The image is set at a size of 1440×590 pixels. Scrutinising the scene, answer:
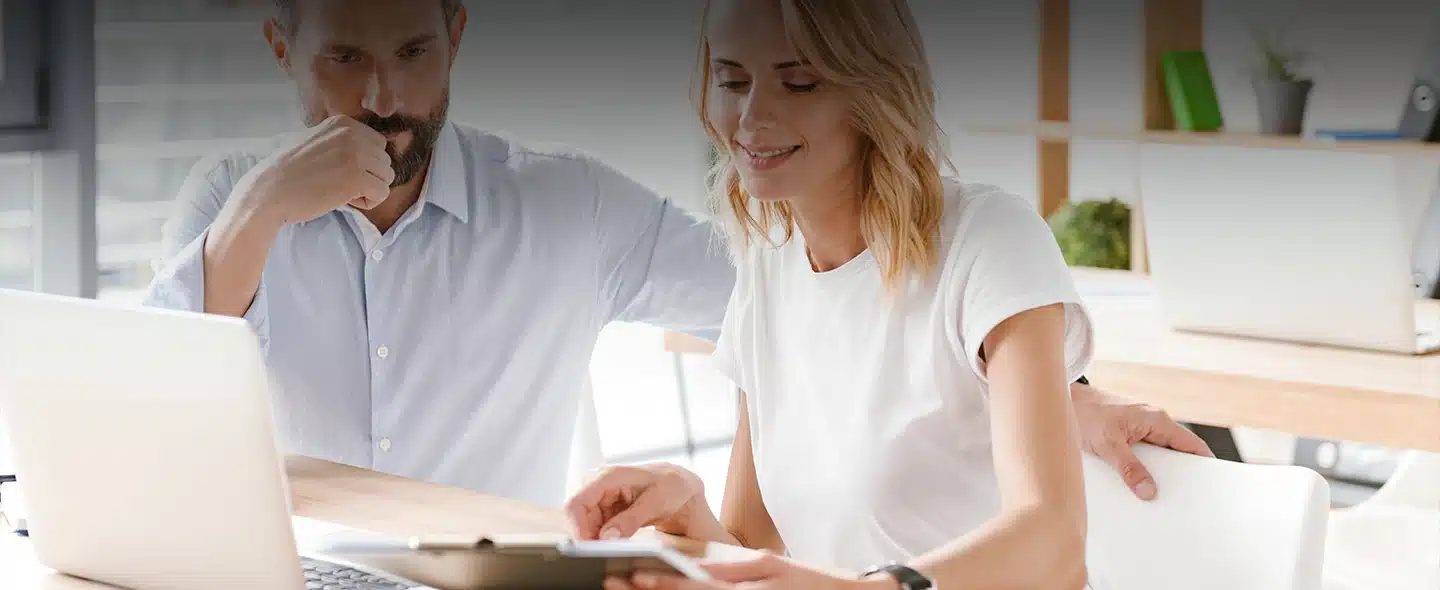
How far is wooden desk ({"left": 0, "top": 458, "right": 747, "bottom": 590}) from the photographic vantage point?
131 cm

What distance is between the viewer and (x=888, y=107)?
1417 mm

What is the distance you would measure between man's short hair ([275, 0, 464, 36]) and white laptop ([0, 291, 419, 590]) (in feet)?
2.41

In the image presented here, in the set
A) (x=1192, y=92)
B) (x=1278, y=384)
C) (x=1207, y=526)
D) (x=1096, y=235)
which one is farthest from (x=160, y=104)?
(x=1207, y=526)

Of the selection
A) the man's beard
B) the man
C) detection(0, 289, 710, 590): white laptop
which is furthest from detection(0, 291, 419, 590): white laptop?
the man's beard

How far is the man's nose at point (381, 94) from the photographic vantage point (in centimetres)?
184

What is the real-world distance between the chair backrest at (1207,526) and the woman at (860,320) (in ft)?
0.34

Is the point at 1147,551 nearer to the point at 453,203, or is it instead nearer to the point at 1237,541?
the point at 1237,541

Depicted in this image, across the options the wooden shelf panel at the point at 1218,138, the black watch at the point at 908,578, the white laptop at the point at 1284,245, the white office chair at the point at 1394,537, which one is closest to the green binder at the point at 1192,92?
the wooden shelf panel at the point at 1218,138

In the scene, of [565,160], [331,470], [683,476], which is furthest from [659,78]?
[683,476]

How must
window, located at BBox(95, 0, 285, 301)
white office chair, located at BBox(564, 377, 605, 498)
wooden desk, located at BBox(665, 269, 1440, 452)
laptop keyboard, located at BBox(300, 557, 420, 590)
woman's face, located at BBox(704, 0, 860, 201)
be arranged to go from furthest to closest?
window, located at BBox(95, 0, 285, 301) < wooden desk, located at BBox(665, 269, 1440, 452) < white office chair, located at BBox(564, 377, 605, 498) < woman's face, located at BBox(704, 0, 860, 201) < laptop keyboard, located at BBox(300, 557, 420, 590)

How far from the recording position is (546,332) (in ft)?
6.30

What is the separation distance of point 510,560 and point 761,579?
0.55ft

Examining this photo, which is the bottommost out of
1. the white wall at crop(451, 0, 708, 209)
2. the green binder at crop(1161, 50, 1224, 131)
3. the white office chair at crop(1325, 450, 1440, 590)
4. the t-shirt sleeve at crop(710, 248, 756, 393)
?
the white office chair at crop(1325, 450, 1440, 590)

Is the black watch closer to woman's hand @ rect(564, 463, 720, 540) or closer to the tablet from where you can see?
the tablet
